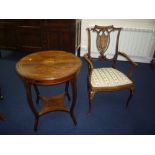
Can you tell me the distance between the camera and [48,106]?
6.79 ft

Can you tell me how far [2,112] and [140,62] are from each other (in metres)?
2.88

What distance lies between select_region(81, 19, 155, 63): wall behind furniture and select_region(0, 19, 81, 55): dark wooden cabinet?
23.0 inches

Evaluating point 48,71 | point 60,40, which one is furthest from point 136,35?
point 48,71

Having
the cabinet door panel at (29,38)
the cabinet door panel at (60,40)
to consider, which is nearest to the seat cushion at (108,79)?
the cabinet door panel at (60,40)

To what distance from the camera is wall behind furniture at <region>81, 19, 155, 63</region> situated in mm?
3113

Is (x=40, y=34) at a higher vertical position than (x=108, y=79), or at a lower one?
higher

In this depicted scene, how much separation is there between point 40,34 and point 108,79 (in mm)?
1865

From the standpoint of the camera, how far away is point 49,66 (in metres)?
1.67

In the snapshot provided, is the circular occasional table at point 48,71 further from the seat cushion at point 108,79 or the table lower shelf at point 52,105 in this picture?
the seat cushion at point 108,79

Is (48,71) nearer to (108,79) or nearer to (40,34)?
(108,79)

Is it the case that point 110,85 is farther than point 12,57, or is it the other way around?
point 12,57

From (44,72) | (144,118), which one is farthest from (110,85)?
(44,72)
